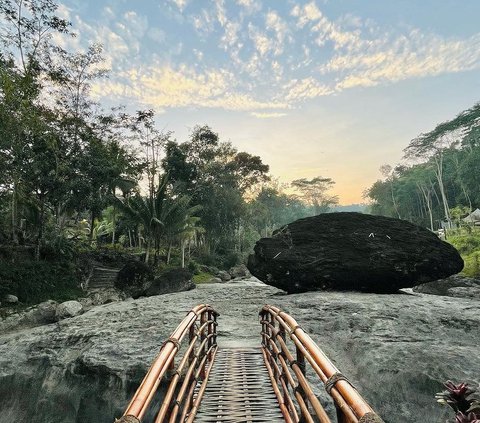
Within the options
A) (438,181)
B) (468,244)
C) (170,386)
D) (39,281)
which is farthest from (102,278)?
(438,181)

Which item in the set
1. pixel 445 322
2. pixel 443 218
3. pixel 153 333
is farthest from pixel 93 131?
pixel 443 218

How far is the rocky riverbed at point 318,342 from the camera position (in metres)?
3.71

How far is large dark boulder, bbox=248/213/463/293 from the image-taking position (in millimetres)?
7227

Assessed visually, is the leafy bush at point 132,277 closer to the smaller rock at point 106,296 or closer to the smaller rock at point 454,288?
the smaller rock at point 106,296

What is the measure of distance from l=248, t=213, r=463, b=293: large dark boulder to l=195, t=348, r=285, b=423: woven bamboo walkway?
3.57 metres

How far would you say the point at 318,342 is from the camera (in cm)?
493

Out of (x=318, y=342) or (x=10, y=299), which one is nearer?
(x=318, y=342)

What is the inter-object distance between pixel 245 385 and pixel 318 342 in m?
2.05

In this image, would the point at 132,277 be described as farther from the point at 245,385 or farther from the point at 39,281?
the point at 245,385

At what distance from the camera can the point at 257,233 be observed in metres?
41.8

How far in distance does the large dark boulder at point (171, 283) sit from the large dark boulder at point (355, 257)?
157 inches

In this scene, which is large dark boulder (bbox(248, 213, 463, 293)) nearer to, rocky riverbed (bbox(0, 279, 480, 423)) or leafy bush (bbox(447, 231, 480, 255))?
rocky riverbed (bbox(0, 279, 480, 423))

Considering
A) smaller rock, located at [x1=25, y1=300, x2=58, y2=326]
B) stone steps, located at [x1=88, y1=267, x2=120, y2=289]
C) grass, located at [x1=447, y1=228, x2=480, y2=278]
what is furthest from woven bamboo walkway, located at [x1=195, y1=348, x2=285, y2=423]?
grass, located at [x1=447, y1=228, x2=480, y2=278]

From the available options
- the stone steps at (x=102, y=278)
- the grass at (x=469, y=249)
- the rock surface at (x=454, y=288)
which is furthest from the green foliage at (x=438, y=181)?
the stone steps at (x=102, y=278)
